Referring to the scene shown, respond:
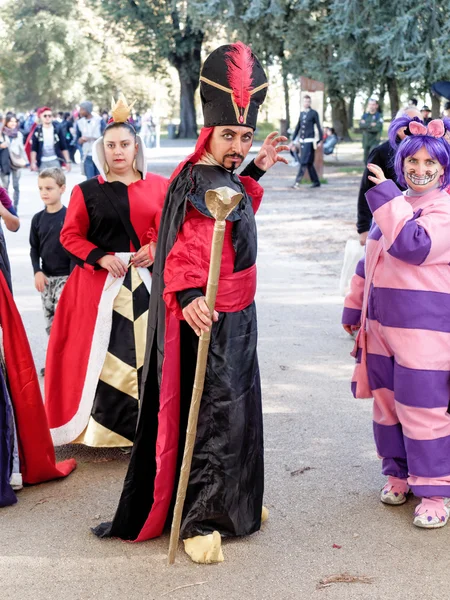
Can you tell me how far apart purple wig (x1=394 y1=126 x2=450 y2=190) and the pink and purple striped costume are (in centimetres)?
10

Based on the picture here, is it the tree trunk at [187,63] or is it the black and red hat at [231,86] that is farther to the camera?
the tree trunk at [187,63]

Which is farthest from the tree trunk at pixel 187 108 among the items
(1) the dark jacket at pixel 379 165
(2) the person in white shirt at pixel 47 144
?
(1) the dark jacket at pixel 379 165

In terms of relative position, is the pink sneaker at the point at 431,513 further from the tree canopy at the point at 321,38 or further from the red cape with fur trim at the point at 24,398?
the tree canopy at the point at 321,38

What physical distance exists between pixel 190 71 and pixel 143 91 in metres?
21.2

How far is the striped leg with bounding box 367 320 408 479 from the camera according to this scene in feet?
13.4

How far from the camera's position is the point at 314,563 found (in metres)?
3.67

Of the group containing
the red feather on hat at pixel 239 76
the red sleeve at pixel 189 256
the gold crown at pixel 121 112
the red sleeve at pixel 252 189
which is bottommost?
the red sleeve at pixel 189 256

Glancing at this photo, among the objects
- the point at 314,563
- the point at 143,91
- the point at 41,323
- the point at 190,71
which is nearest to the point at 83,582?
the point at 314,563

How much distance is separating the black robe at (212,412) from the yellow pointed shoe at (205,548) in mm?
40

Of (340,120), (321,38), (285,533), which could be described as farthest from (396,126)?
(340,120)

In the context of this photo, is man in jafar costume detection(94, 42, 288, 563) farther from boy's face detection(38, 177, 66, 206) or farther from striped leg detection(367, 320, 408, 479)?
boy's face detection(38, 177, 66, 206)

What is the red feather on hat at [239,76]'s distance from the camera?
11.5 feet

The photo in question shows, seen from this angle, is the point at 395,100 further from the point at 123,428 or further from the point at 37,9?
the point at 37,9

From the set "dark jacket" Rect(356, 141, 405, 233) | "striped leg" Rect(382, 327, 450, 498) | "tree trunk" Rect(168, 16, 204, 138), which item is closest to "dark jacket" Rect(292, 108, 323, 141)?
"dark jacket" Rect(356, 141, 405, 233)
